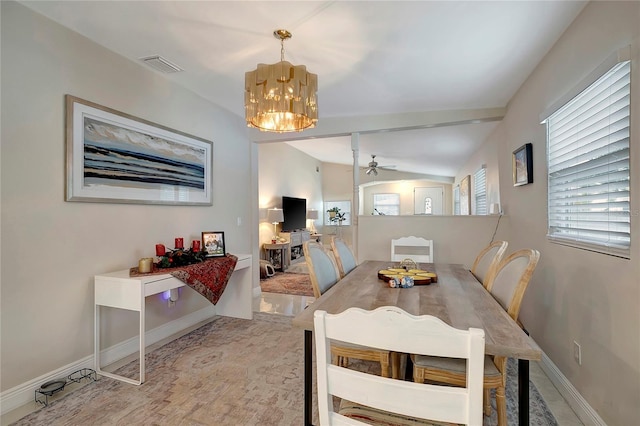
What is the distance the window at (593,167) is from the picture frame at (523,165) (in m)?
0.34

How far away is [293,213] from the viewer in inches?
296

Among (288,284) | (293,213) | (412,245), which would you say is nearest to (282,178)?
(293,213)

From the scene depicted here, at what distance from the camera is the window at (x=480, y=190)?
15.7ft

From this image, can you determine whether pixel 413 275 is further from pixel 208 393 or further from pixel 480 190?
pixel 480 190

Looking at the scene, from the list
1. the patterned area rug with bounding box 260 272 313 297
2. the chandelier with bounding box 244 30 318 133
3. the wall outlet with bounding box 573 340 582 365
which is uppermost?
the chandelier with bounding box 244 30 318 133

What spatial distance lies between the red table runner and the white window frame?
3978 mm

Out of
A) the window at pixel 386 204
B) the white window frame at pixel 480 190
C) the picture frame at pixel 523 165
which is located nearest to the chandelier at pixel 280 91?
the picture frame at pixel 523 165

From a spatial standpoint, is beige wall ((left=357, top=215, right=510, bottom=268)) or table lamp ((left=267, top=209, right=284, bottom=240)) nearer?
beige wall ((left=357, top=215, right=510, bottom=268))

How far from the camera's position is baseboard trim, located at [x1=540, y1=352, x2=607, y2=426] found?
5.39 feet

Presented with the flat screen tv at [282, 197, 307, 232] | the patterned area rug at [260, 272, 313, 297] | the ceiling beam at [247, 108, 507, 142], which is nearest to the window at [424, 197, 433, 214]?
the flat screen tv at [282, 197, 307, 232]

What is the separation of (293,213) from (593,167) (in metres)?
6.22

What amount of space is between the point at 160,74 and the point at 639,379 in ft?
12.7

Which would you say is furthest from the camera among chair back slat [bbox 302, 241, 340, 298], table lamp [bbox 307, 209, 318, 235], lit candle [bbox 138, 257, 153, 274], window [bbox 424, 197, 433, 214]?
window [bbox 424, 197, 433, 214]

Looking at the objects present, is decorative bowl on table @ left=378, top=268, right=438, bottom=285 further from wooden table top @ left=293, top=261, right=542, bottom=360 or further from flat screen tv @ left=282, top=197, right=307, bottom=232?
flat screen tv @ left=282, top=197, right=307, bottom=232
